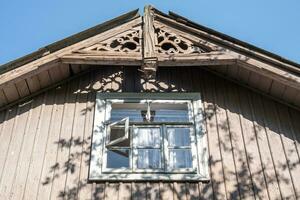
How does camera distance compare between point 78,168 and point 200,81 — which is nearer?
point 78,168

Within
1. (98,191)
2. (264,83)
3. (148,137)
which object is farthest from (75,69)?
(264,83)

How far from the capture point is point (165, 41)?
7371 mm

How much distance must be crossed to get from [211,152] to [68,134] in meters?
2.34

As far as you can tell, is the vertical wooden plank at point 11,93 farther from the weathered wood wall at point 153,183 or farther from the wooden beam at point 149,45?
the wooden beam at point 149,45

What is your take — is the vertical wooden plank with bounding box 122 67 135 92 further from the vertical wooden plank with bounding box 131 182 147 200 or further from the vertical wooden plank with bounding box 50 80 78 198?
the vertical wooden plank with bounding box 131 182 147 200

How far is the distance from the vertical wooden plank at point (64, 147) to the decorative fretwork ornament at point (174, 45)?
1.78 m

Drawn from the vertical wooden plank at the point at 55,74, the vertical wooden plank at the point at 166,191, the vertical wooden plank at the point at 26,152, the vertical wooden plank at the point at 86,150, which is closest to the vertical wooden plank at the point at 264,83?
the vertical wooden plank at the point at 166,191

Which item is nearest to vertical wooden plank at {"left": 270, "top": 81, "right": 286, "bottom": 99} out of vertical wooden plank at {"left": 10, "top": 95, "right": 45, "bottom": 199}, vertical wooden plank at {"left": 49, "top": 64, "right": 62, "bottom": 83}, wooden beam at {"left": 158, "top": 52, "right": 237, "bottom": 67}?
wooden beam at {"left": 158, "top": 52, "right": 237, "bottom": 67}

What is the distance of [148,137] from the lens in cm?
697

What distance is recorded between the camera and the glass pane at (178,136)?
691 cm

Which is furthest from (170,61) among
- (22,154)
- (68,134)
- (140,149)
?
(22,154)

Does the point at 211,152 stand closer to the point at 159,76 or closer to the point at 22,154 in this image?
the point at 159,76

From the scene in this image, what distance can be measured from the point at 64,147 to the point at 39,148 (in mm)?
405

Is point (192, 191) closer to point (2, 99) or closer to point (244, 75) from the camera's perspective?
point (244, 75)
